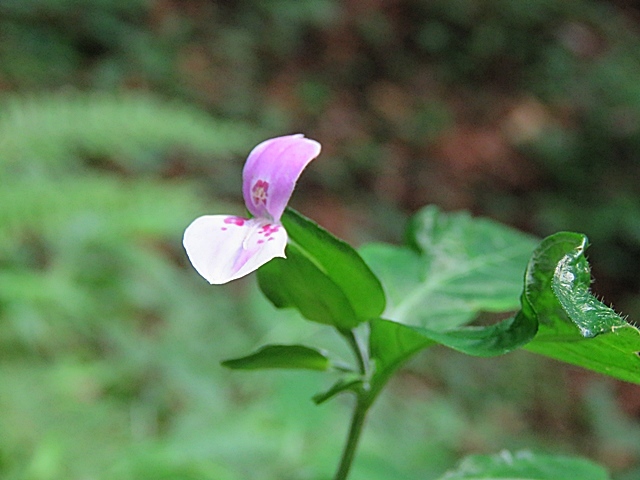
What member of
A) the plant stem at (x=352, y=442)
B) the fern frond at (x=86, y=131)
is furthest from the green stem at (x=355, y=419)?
the fern frond at (x=86, y=131)

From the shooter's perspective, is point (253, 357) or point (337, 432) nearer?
point (253, 357)

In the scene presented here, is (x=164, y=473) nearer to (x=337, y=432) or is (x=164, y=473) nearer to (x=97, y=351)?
(x=337, y=432)

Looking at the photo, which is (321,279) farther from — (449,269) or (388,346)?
(449,269)

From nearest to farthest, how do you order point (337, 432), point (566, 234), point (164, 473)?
point (566, 234) → point (164, 473) → point (337, 432)

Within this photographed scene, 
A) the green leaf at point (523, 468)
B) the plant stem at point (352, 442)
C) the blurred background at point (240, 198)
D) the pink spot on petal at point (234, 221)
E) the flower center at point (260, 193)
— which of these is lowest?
the blurred background at point (240, 198)

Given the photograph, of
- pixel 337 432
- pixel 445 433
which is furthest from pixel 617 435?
pixel 337 432

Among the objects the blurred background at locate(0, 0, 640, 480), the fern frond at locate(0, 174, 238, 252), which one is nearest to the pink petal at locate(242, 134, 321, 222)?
the blurred background at locate(0, 0, 640, 480)

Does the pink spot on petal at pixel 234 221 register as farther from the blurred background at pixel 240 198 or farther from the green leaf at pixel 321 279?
the blurred background at pixel 240 198
